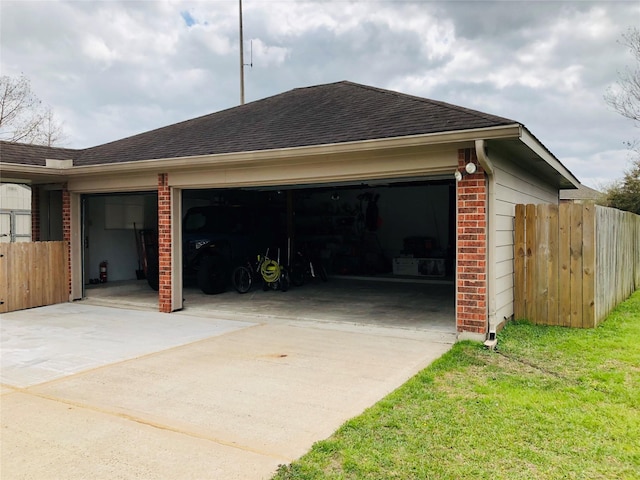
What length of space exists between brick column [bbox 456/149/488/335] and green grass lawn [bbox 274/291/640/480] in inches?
28.4

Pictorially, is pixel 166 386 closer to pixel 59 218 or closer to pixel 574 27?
pixel 59 218

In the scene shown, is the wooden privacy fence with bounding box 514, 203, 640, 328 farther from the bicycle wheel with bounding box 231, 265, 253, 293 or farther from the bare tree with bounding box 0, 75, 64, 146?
the bare tree with bounding box 0, 75, 64, 146

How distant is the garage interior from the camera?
29.4 ft

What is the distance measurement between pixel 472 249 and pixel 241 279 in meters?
5.93

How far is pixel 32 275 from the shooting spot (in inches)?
356

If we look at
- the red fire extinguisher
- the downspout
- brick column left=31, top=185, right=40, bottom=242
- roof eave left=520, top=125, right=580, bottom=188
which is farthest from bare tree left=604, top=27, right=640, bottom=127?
brick column left=31, top=185, right=40, bottom=242

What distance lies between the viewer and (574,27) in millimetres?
13398

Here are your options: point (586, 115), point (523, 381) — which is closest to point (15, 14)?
point (523, 381)

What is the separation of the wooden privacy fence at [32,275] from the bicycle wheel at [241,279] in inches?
129

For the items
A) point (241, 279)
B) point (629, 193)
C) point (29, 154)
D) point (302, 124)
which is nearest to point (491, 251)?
point (302, 124)

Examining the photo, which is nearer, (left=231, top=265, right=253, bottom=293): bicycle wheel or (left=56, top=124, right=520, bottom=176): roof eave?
(left=56, top=124, right=520, bottom=176): roof eave

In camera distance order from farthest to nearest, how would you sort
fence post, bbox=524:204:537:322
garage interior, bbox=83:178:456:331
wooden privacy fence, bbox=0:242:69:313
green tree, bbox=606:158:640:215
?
1. green tree, bbox=606:158:640:215
2. garage interior, bbox=83:178:456:331
3. wooden privacy fence, bbox=0:242:69:313
4. fence post, bbox=524:204:537:322

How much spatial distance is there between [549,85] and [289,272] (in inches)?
506

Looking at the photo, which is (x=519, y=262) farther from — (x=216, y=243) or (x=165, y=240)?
(x=216, y=243)
